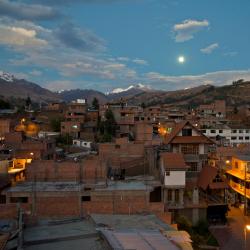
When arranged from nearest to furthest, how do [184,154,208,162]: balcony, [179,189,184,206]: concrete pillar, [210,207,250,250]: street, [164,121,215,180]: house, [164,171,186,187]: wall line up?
1. [210,207,250,250]: street
2. [179,189,184,206]: concrete pillar
3. [164,171,186,187]: wall
4. [184,154,208,162]: balcony
5. [164,121,215,180]: house

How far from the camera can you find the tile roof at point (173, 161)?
29.2 meters

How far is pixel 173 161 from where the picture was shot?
29750 mm

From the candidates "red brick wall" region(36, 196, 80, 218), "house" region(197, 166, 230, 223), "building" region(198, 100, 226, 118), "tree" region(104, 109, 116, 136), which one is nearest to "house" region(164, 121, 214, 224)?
"house" region(197, 166, 230, 223)

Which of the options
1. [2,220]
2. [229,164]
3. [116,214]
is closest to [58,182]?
[116,214]

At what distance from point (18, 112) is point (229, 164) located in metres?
43.0

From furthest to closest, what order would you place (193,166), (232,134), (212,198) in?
1. (232,134)
2. (193,166)
3. (212,198)

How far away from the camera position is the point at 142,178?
108ft

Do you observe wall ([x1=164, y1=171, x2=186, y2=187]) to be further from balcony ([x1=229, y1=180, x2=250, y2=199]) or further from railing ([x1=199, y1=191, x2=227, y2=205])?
balcony ([x1=229, y1=180, x2=250, y2=199])

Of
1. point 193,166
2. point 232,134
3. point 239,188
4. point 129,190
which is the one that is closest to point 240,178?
point 239,188

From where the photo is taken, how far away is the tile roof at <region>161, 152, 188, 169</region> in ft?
95.8

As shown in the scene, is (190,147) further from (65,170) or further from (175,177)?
(65,170)

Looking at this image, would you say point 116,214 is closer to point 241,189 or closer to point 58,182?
point 58,182

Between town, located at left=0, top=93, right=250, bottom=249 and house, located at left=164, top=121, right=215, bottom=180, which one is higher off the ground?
house, located at left=164, top=121, right=215, bottom=180

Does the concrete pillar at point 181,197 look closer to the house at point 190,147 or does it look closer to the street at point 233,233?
the street at point 233,233
